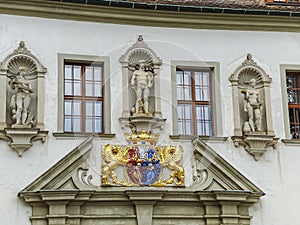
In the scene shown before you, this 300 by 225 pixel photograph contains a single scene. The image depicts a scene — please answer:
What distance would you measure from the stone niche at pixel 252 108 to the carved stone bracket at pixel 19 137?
4.12 m

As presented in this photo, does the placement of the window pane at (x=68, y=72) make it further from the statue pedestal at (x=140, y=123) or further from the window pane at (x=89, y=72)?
the statue pedestal at (x=140, y=123)

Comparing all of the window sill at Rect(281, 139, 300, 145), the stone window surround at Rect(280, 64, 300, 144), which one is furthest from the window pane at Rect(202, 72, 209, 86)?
the window sill at Rect(281, 139, 300, 145)

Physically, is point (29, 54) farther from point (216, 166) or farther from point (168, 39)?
point (216, 166)

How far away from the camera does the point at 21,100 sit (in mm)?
13242

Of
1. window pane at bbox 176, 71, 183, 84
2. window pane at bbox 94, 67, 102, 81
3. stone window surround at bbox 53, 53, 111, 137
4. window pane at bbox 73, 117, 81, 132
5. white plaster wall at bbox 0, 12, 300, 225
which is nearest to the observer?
white plaster wall at bbox 0, 12, 300, 225

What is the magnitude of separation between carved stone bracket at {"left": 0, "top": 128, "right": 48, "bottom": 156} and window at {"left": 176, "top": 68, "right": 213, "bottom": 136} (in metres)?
3.04

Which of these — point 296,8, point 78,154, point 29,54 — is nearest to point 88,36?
point 29,54

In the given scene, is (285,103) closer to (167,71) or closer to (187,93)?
(187,93)

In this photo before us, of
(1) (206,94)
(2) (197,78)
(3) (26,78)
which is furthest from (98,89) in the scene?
(1) (206,94)

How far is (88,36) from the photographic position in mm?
14188

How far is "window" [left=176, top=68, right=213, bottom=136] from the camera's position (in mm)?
14320

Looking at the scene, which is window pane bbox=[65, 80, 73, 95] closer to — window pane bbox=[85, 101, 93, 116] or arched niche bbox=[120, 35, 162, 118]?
window pane bbox=[85, 101, 93, 116]

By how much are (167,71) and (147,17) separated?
1.21 meters

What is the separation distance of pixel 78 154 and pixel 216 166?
2755mm
